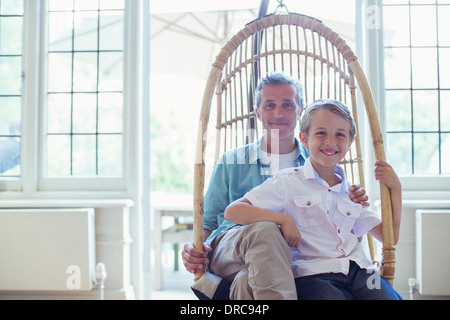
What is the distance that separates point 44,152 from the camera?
2.21 m

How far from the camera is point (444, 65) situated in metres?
2.14

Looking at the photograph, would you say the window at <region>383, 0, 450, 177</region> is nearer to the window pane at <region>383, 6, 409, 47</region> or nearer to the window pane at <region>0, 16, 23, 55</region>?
the window pane at <region>383, 6, 409, 47</region>

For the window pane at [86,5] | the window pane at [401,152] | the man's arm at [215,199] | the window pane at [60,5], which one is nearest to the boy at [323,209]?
the man's arm at [215,199]

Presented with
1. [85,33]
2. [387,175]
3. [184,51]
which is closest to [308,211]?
[387,175]

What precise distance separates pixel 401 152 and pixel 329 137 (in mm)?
1181

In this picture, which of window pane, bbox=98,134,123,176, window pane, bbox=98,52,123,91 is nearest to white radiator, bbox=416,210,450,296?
window pane, bbox=98,134,123,176

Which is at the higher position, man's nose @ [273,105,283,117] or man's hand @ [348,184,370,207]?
man's nose @ [273,105,283,117]

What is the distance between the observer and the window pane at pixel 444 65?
2.13 metres

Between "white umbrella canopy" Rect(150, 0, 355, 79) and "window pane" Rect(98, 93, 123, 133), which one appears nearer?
"window pane" Rect(98, 93, 123, 133)

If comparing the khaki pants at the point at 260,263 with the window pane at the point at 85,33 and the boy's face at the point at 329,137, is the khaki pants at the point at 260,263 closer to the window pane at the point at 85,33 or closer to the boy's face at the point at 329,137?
the boy's face at the point at 329,137

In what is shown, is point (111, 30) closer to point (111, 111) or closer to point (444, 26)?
point (111, 111)

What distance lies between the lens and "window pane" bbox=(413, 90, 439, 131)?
2131 mm

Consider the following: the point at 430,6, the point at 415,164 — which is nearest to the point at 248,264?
the point at 415,164

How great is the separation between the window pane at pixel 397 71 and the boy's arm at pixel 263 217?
140 centimetres
